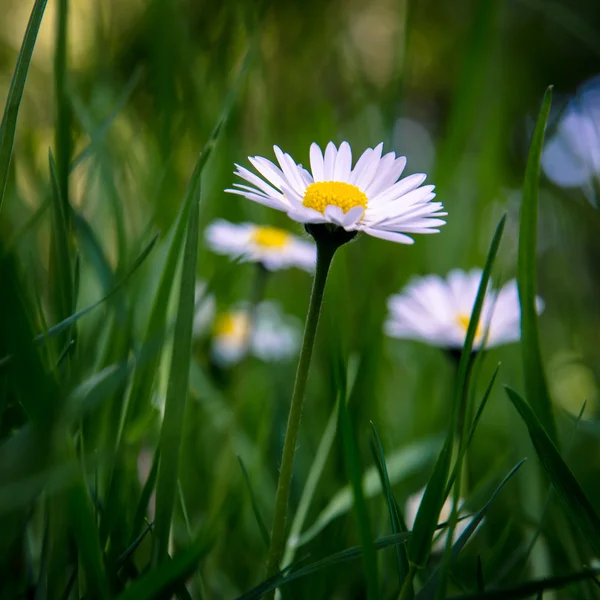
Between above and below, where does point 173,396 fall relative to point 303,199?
below

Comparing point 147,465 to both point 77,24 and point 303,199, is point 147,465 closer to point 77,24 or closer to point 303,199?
point 303,199

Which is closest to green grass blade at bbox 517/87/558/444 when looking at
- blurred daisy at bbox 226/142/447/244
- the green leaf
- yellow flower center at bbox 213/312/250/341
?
blurred daisy at bbox 226/142/447/244

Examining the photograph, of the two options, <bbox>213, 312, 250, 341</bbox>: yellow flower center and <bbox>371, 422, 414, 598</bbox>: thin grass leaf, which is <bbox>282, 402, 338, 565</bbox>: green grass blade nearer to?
<bbox>371, 422, 414, 598</bbox>: thin grass leaf

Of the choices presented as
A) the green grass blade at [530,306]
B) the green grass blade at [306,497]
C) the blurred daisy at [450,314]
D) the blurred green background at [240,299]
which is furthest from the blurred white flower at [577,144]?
the green grass blade at [306,497]

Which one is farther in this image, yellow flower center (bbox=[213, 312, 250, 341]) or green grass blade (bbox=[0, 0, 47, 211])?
yellow flower center (bbox=[213, 312, 250, 341])

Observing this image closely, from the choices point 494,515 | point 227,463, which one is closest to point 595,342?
point 494,515

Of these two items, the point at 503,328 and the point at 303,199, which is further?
the point at 503,328

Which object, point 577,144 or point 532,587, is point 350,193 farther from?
point 577,144
